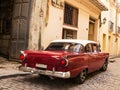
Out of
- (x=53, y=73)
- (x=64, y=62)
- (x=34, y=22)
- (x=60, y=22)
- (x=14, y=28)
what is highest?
(x=60, y=22)

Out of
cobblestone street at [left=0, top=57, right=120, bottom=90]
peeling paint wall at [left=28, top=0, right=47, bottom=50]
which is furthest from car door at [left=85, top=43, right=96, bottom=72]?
peeling paint wall at [left=28, top=0, right=47, bottom=50]

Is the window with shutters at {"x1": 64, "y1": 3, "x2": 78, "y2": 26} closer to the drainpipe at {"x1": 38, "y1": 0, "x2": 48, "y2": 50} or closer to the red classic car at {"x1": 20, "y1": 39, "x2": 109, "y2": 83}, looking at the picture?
the drainpipe at {"x1": 38, "y1": 0, "x2": 48, "y2": 50}

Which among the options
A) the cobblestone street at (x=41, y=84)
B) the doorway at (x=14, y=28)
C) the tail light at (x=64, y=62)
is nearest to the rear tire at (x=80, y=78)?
the cobblestone street at (x=41, y=84)

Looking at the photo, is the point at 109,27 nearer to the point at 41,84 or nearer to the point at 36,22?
the point at 36,22

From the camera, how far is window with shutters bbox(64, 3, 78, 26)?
14.0 meters

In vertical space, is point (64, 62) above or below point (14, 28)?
below

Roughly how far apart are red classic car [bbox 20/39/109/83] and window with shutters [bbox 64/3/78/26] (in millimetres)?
5831

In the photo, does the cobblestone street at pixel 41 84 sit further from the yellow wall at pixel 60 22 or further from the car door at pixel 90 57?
the yellow wall at pixel 60 22

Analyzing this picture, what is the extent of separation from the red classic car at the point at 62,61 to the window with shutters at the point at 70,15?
19.1 ft

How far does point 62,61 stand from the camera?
6.55m

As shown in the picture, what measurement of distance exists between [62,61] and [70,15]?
27.7 ft

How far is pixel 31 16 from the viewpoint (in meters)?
10.4

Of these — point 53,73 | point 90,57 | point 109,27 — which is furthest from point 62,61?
point 109,27

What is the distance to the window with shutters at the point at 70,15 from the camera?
14019 mm
